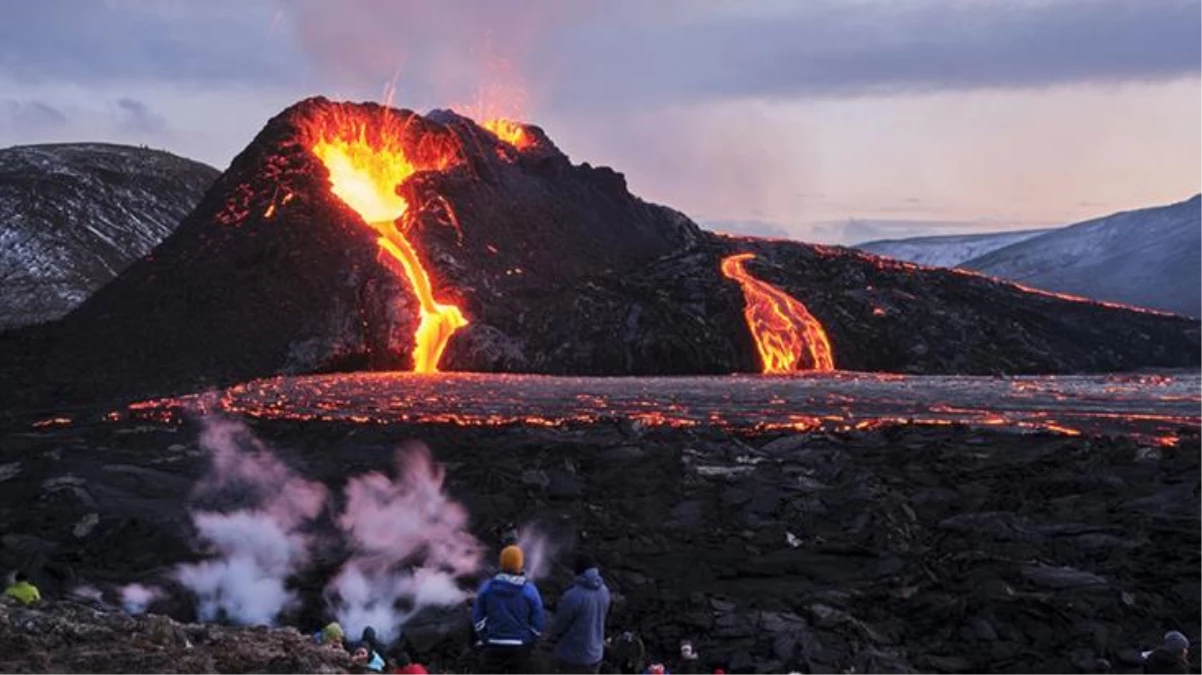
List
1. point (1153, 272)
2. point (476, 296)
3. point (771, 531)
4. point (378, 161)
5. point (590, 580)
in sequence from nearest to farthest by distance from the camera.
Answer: point (590, 580), point (771, 531), point (476, 296), point (378, 161), point (1153, 272)

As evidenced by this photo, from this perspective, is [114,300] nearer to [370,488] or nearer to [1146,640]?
[370,488]

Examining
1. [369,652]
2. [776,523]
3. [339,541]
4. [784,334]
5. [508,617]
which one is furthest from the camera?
[784,334]

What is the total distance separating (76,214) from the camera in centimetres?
15725

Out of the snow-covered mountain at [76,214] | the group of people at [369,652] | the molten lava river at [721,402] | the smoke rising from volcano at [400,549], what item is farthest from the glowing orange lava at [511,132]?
the group of people at [369,652]

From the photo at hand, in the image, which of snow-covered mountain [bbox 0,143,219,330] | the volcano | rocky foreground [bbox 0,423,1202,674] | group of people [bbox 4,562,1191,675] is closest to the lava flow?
the volcano

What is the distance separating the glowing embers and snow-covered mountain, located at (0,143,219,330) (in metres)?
83.8

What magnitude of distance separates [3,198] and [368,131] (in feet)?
348

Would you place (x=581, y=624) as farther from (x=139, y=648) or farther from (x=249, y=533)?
(x=249, y=533)

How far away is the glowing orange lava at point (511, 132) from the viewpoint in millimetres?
92875

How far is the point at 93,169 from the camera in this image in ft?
573

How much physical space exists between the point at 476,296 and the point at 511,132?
1342 inches

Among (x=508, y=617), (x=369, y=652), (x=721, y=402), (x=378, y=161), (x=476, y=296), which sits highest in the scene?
(x=378, y=161)

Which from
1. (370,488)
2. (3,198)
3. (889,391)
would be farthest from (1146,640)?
(3,198)

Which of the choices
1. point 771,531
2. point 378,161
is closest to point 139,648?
point 771,531
